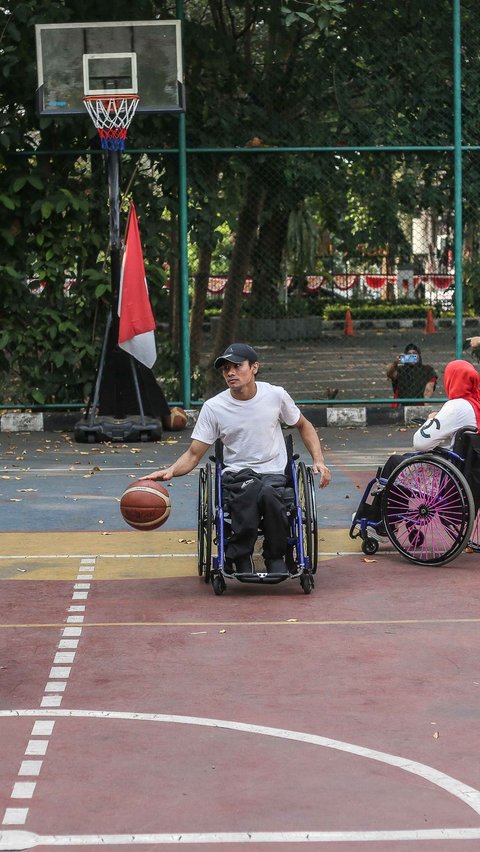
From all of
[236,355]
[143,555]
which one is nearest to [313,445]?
[236,355]

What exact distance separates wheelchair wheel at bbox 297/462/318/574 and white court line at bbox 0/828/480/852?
383 centimetres

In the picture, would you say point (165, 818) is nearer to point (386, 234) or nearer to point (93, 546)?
point (93, 546)

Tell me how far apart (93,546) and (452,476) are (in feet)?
8.79

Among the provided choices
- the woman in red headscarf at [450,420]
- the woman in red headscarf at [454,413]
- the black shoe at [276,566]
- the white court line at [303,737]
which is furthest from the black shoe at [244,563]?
the white court line at [303,737]

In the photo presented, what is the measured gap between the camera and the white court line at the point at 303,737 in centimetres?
548

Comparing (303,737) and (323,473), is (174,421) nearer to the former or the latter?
(323,473)

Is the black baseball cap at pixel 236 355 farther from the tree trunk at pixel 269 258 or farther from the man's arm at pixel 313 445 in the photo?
the tree trunk at pixel 269 258

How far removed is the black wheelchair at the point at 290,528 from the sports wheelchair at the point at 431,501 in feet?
2.59

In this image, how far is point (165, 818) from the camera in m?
5.18

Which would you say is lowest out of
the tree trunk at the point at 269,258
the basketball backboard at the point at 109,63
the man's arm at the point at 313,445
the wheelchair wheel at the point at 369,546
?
the wheelchair wheel at the point at 369,546

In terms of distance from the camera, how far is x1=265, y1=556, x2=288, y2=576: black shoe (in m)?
8.92

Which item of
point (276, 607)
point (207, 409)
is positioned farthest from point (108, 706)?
point (207, 409)

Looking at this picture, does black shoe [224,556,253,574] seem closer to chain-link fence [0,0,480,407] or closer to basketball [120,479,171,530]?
basketball [120,479,171,530]

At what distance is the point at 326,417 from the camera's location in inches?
677
